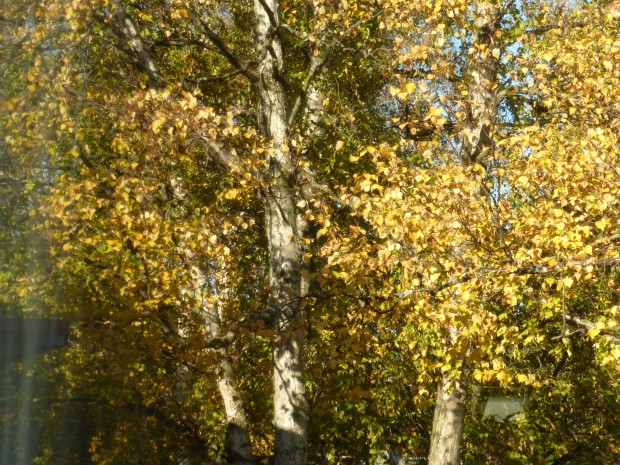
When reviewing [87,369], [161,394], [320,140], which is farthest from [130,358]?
[320,140]

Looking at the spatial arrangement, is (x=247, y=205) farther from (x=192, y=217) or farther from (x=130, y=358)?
(x=130, y=358)

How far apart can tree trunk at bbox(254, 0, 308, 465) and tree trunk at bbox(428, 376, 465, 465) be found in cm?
272

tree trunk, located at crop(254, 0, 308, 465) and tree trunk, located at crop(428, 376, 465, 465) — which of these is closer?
tree trunk, located at crop(254, 0, 308, 465)

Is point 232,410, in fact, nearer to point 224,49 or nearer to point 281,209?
point 281,209

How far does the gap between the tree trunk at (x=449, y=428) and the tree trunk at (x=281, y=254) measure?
272 cm

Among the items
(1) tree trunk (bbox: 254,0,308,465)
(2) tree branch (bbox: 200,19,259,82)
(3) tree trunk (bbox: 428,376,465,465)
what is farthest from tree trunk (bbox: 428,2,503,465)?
(2) tree branch (bbox: 200,19,259,82)

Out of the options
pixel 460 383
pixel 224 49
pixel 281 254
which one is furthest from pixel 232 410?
pixel 224 49

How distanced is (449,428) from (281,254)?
376 cm

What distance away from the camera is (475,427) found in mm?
17406

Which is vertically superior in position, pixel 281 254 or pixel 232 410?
pixel 281 254

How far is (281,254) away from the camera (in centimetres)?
1105

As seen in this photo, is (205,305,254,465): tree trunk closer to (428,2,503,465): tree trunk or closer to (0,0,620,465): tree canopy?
(0,0,620,465): tree canopy

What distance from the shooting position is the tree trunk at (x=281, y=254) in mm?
10516

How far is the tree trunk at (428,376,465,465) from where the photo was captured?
12.4 m
